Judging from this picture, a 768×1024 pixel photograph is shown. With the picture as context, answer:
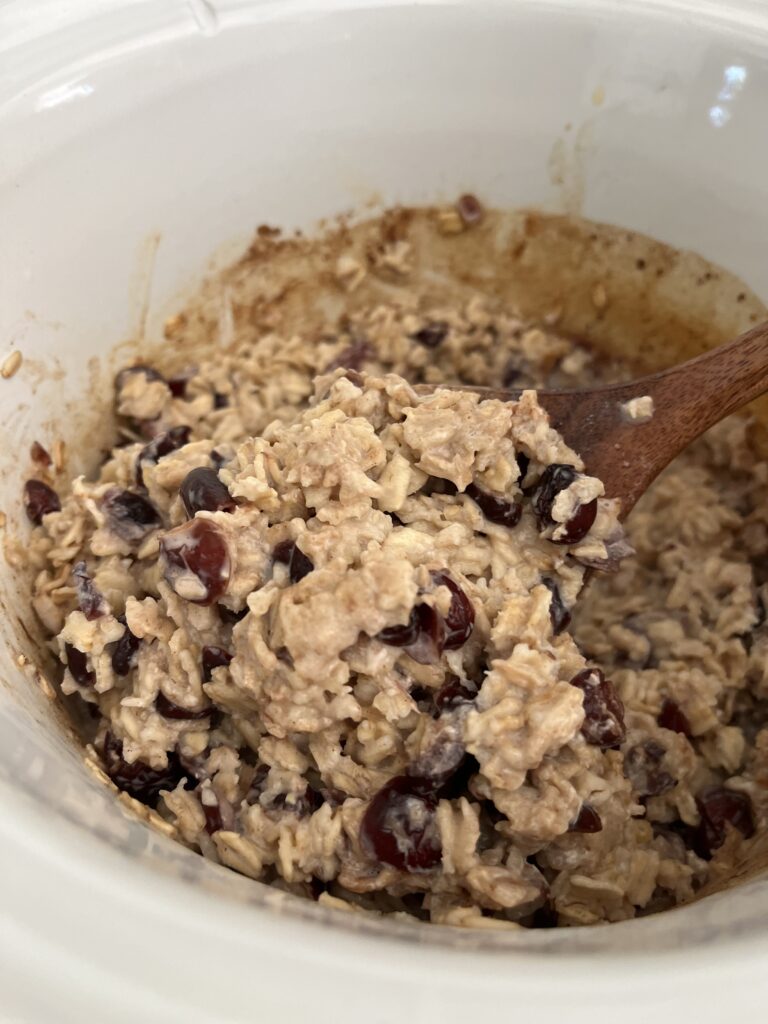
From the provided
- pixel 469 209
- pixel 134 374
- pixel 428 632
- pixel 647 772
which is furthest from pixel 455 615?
pixel 469 209

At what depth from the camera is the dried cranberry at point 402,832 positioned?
1053 mm

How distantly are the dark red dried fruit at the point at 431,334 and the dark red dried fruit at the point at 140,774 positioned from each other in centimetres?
94

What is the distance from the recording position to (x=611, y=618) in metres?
1.54

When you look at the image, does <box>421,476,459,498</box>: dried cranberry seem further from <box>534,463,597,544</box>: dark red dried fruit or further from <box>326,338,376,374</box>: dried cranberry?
<box>326,338,376,374</box>: dried cranberry

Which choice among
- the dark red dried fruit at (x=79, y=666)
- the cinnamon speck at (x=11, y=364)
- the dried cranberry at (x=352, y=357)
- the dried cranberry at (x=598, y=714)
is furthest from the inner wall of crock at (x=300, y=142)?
the dried cranberry at (x=598, y=714)

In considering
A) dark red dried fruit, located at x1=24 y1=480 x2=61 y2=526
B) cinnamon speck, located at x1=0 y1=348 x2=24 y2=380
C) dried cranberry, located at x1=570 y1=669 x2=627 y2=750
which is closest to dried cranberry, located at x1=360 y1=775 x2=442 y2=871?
dried cranberry, located at x1=570 y1=669 x2=627 y2=750

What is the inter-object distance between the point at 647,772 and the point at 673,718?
10 centimetres

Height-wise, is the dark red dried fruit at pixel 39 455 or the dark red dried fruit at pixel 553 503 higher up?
the dark red dried fruit at pixel 39 455

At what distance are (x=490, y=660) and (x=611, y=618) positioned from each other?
46cm

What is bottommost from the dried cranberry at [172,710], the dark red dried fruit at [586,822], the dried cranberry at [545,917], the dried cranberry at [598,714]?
the dried cranberry at [545,917]

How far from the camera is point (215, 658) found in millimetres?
1156

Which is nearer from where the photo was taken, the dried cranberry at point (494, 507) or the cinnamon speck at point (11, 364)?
the dried cranberry at point (494, 507)

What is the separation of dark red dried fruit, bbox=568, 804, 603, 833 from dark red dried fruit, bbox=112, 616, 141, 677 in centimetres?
60

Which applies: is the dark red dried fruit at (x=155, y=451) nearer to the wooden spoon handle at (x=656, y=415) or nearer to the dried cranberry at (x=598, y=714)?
the wooden spoon handle at (x=656, y=415)
